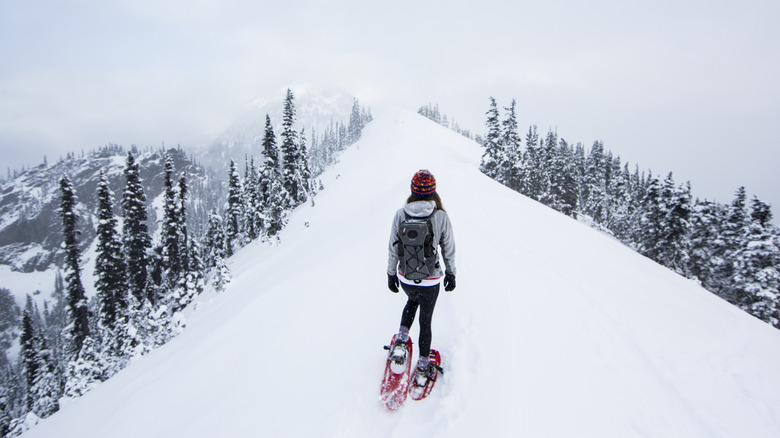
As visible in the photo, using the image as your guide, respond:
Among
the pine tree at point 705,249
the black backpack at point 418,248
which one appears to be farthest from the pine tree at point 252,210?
the pine tree at point 705,249

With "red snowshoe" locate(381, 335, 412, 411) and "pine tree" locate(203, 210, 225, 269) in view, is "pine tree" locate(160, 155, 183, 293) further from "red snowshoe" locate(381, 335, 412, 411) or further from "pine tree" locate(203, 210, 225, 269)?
"red snowshoe" locate(381, 335, 412, 411)

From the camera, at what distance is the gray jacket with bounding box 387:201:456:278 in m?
4.10

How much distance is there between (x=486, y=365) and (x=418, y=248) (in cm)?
227

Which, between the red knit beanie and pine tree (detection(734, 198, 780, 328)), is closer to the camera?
the red knit beanie

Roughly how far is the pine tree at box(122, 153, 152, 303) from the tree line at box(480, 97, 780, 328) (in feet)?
124

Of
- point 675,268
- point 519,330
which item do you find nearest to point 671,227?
point 675,268

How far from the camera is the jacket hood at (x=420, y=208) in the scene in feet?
13.4

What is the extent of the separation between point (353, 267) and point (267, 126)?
32481mm

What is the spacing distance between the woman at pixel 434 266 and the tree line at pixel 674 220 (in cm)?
3526

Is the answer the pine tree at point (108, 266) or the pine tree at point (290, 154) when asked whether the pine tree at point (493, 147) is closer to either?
the pine tree at point (290, 154)

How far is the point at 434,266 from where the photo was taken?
13.5 feet

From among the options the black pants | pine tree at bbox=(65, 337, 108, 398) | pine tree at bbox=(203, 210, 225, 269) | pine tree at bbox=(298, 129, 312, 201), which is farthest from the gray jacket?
pine tree at bbox=(203, 210, 225, 269)

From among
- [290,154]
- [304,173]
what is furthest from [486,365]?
[304,173]

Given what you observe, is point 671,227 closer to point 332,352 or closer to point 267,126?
point 332,352
